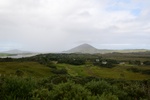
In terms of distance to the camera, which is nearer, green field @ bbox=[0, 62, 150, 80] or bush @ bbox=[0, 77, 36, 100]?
bush @ bbox=[0, 77, 36, 100]

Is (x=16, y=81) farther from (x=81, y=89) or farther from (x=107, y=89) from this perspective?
(x=107, y=89)

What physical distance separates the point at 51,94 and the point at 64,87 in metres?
1.66

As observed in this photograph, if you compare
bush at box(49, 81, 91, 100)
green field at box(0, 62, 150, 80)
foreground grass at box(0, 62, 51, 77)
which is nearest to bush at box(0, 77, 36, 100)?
bush at box(49, 81, 91, 100)

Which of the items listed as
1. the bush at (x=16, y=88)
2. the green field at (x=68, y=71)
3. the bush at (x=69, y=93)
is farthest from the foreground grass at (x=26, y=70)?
the bush at (x=69, y=93)

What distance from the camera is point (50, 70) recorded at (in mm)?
102188

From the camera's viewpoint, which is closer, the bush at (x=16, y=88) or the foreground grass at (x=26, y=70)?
the bush at (x=16, y=88)

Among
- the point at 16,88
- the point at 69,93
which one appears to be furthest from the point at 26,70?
the point at 69,93

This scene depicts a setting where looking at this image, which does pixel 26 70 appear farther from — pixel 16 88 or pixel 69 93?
pixel 69 93

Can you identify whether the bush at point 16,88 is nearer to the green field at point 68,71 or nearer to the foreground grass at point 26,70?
the foreground grass at point 26,70

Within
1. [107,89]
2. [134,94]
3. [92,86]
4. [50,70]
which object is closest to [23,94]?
[92,86]

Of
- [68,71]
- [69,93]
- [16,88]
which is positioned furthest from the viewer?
[68,71]

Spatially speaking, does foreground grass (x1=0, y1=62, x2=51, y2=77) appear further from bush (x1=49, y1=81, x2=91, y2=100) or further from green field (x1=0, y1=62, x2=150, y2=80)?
bush (x1=49, y1=81, x2=91, y2=100)

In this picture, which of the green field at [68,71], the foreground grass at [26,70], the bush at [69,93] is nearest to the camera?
the bush at [69,93]

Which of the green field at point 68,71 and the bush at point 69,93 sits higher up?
the bush at point 69,93
